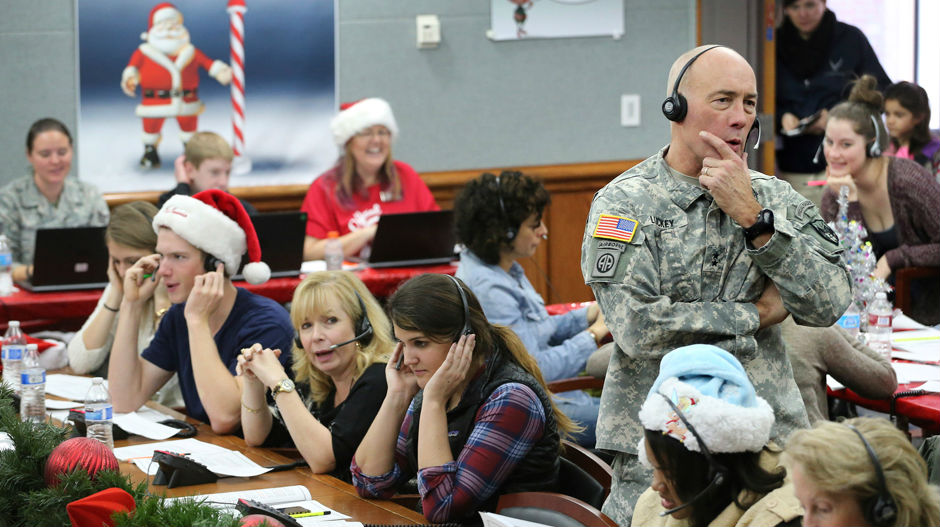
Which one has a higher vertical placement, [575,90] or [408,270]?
[575,90]

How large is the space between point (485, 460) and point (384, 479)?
284 millimetres

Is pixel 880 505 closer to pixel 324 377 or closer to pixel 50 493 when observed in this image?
pixel 50 493

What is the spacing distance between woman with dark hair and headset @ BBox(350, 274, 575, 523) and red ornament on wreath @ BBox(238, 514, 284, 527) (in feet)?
2.15

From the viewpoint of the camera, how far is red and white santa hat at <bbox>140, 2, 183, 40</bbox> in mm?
6305

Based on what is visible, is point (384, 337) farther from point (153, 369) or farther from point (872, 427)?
point (872, 427)

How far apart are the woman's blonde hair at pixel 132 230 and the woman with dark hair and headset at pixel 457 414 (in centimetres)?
159

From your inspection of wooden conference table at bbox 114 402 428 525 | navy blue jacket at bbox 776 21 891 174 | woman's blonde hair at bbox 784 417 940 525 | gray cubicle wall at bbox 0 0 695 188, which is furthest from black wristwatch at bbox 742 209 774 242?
navy blue jacket at bbox 776 21 891 174

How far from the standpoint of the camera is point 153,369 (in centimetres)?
364

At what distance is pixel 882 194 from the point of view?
5.11 meters

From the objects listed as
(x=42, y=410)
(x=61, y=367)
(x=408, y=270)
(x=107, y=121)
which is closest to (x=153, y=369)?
(x=42, y=410)

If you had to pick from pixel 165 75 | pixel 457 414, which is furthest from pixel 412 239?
pixel 457 414

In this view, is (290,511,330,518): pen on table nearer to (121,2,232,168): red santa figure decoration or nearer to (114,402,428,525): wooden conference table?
(114,402,428,525): wooden conference table

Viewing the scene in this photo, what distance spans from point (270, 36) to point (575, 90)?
1858 millimetres

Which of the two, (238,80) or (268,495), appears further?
(238,80)
